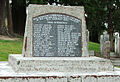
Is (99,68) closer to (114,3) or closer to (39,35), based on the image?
(39,35)

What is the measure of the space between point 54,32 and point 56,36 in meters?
0.11

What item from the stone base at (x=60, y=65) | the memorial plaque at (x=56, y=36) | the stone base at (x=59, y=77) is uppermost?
the memorial plaque at (x=56, y=36)

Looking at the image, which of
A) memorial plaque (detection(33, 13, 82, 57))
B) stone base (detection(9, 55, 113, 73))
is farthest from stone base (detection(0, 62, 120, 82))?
memorial plaque (detection(33, 13, 82, 57))

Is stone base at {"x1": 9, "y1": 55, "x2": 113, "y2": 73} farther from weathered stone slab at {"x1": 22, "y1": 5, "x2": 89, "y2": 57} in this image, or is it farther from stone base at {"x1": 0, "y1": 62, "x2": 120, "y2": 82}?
weathered stone slab at {"x1": 22, "y1": 5, "x2": 89, "y2": 57}

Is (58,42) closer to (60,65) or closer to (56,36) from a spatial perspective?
(56,36)

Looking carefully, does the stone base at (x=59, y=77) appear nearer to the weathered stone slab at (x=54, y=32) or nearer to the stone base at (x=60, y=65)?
the stone base at (x=60, y=65)

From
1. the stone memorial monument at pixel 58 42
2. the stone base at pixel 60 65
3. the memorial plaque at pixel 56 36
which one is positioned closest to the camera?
the stone base at pixel 60 65

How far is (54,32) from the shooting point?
21.7ft

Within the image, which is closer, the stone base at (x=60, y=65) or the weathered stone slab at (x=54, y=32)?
the stone base at (x=60, y=65)

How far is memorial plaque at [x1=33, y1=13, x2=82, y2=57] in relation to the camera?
253 inches

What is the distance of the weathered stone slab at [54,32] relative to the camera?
6445mm

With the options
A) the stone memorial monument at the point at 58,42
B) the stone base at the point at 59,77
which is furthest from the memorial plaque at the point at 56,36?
the stone base at the point at 59,77

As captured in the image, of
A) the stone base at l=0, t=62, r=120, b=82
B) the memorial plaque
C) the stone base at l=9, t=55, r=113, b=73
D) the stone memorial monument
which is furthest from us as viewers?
the memorial plaque

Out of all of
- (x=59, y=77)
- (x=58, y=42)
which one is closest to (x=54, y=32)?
(x=58, y=42)
